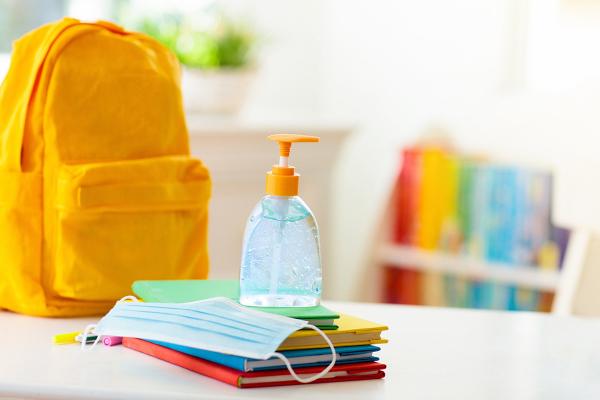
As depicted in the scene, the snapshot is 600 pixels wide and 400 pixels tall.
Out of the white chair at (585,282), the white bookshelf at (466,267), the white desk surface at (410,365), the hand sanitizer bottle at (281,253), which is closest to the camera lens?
the white desk surface at (410,365)

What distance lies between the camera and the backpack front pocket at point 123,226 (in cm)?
127

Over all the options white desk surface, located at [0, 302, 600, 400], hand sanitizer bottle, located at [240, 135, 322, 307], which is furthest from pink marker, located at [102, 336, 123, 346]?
hand sanitizer bottle, located at [240, 135, 322, 307]

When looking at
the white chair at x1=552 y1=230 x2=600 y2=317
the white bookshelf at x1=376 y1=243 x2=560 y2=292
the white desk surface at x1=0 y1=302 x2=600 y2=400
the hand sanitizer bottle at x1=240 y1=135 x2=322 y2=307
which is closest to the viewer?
the white desk surface at x1=0 y1=302 x2=600 y2=400

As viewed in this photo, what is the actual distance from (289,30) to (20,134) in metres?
Answer: 2.27

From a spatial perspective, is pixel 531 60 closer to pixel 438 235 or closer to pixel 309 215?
pixel 438 235

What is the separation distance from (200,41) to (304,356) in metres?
1.92

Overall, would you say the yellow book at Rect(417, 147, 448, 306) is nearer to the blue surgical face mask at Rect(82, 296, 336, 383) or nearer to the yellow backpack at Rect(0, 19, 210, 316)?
the yellow backpack at Rect(0, 19, 210, 316)

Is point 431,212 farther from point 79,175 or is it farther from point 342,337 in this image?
point 342,337

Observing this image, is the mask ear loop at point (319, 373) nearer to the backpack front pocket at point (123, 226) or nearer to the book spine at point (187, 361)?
the book spine at point (187, 361)

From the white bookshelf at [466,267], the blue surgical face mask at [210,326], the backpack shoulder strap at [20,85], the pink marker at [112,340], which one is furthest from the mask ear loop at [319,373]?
the white bookshelf at [466,267]

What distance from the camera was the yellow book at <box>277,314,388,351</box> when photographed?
1.00 m

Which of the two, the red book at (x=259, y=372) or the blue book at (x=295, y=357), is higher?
the blue book at (x=295, y=357)

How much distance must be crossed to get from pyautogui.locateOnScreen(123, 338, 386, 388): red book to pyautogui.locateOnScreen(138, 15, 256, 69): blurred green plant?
1.82m

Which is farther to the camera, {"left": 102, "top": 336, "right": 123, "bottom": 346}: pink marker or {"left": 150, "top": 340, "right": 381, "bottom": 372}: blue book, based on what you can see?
{"left": 102, "top": 336, "right": 123, "bottom": 346}: pink marker
